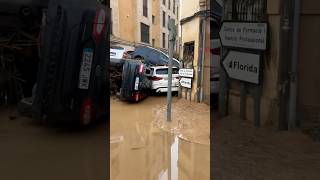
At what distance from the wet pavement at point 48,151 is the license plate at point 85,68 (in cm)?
83

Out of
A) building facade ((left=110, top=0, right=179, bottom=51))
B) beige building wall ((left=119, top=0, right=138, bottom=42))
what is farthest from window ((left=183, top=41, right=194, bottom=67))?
beige building wall ((left=119, top=0, right=138, bottom=42))

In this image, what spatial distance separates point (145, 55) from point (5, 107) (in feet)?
28.3

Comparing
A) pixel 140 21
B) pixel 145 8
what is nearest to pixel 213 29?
pixel 140 21

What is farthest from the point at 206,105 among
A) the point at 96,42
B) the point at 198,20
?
the point at 96,42

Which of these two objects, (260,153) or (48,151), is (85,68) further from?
(260,153)

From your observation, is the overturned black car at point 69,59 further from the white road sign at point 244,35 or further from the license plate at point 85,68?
the white road sign at point 244,35

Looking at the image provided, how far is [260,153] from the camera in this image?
5293 millimetres

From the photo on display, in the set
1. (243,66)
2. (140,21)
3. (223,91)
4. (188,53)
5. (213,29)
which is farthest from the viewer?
(140,21)

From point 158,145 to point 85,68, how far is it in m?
1.80

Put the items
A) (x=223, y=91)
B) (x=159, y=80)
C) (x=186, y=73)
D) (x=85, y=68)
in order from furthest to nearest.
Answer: (x=159, y=80) < (x=186, y=73) < (x=223, y=91) < (x=85, y=68)

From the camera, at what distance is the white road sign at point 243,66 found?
6391 millimetres

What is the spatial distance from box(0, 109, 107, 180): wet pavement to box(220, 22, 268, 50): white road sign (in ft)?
9.16

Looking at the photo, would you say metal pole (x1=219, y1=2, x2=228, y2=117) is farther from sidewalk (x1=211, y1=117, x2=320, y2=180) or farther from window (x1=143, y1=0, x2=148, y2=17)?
window (x1=143, y1=0, x2=148, y2=17)

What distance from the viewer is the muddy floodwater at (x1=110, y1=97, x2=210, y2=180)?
465 centimetres
